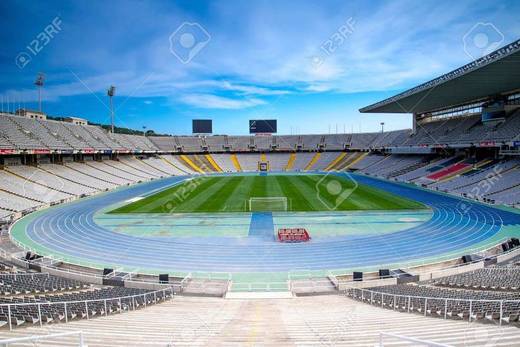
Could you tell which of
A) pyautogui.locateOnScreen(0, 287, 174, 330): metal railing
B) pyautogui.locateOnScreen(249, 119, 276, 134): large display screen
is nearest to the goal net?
pyautogui.locateOnScreen(0, 287, 174, 330): metal railing

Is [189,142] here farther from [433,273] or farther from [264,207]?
[433,273]

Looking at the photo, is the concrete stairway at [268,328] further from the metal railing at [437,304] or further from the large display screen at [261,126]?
the large display screen at [261,126]

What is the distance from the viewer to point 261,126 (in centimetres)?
7844

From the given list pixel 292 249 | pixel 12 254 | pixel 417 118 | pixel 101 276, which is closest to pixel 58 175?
pixel 12 254

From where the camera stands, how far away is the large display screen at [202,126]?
78.4 metres

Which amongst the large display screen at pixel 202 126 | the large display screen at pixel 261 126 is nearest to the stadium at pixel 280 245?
the large display screen at pixel 202 126

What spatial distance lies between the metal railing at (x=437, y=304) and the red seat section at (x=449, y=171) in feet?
121

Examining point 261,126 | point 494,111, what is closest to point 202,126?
point 261,126

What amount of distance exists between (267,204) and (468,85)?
25.0 meters

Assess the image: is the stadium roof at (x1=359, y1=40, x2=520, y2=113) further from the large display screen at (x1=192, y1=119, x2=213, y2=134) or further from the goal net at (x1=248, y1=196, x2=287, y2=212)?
the large display screen at (x1=192, y1=119, x2=213, y2=134)

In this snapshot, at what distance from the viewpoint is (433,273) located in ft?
46.9

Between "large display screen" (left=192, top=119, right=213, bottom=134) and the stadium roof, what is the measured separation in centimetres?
3747

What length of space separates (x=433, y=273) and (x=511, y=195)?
73.0 feet

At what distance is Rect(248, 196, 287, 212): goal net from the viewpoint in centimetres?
3009
